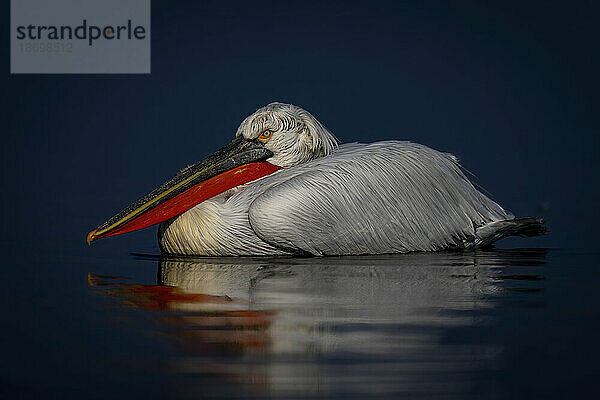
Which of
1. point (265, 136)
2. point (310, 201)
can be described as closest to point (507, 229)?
point (310, 201)

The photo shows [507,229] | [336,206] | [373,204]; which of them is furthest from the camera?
[507,229]

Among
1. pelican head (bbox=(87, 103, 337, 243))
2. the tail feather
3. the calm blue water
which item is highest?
pelican head (bbox=(87, 103, 337, 243))

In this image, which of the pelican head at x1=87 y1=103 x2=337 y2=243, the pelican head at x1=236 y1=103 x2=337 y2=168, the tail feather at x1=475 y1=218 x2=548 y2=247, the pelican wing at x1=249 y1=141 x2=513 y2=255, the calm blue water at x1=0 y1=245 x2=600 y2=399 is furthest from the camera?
the tail feather at x1=475 y1=218 x2=548 y2=247

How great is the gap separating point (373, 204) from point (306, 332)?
2331 millimetres

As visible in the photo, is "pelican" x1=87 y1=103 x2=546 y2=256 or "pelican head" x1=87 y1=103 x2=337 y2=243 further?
"pelican head" x1=87 y1=103 x2=337 y2=243

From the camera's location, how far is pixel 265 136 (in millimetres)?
5727

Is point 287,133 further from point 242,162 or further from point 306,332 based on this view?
point 306,332

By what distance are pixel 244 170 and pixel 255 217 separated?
638mm

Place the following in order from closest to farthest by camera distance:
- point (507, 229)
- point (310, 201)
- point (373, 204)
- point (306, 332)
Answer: point (306, 332), point (310, 201), point (373, 204), point (507, 229)

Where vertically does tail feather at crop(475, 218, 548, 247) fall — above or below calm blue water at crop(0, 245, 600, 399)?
above

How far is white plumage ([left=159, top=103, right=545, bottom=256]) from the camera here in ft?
17.1

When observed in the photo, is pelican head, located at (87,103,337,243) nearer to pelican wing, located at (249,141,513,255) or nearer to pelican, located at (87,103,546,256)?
pelican, located at (87,103,546,256)

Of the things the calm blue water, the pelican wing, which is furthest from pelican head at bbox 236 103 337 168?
the calm blue water

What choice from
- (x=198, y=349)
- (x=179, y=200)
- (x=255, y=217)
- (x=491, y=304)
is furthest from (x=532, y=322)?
(x=179, y=200)
